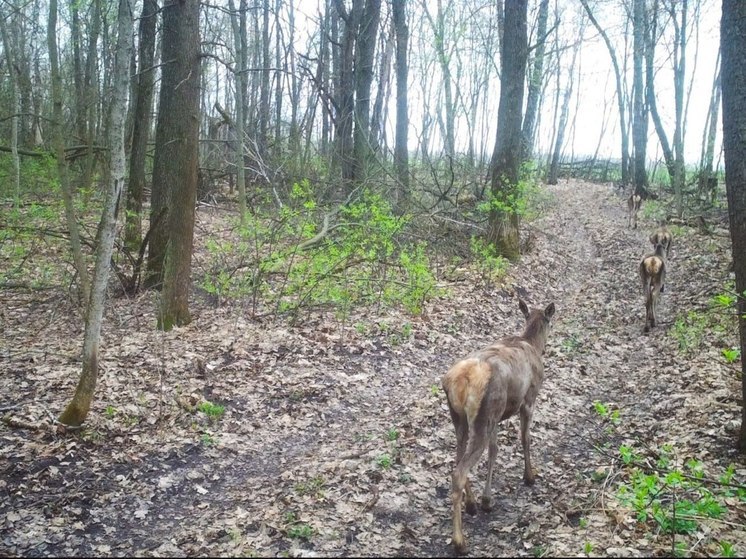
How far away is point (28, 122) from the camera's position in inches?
1101

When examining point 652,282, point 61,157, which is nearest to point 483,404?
point 61,157

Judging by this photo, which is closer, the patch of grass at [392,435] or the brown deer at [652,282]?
the patch of grass at [392,435]

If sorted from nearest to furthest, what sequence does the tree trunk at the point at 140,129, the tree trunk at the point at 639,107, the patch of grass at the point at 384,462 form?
the patch of grass at the point at 384,462
the tree trunk at the point at 140,129
the tree trunk at the point at 639,107

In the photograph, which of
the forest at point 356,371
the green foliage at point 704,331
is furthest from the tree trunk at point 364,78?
the green foliage at point 704,331

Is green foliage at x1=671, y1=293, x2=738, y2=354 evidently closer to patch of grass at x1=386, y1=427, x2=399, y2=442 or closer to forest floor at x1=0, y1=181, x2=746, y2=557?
forest floor at x1=0, y1=181, x2=746, y2=557

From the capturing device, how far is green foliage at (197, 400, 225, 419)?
22.6 feet

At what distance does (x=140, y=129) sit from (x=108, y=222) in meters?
8.51

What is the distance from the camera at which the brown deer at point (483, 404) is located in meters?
4.80

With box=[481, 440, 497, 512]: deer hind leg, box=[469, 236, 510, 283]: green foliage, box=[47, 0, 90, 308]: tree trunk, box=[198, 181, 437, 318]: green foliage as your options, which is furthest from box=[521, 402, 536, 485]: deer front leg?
box=[469, 236, 510, 283]: green foliage

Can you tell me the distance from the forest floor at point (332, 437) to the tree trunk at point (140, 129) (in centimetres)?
267

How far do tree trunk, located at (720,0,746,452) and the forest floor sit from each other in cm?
192

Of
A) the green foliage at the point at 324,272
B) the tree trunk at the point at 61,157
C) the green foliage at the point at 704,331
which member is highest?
the tree trunk at the point at 61,157

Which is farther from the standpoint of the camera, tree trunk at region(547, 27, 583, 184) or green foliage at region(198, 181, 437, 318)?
tree trunk at region(547, 27, 583, 184)

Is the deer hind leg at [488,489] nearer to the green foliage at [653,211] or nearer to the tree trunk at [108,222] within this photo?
the tree trunk at [108,222]
